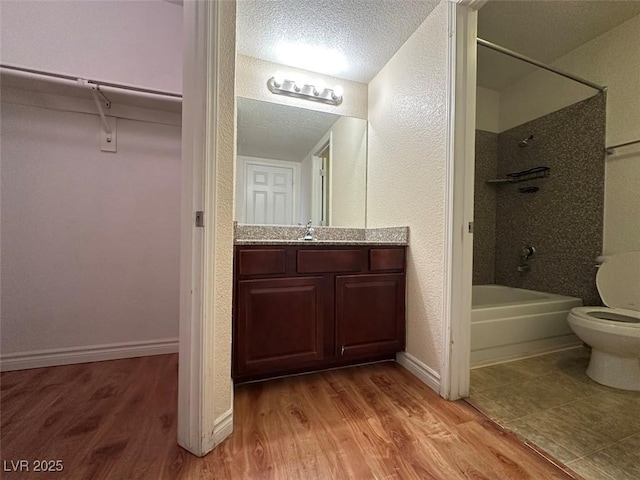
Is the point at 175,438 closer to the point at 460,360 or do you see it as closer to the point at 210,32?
the point at 460,360

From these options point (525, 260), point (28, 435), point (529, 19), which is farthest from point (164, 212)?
point (525, 260)

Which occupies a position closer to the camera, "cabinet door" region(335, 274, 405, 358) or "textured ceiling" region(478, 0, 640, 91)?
"cabinet door" region(335, 274, 405, 358)

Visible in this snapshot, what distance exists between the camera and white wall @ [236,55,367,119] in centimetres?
187

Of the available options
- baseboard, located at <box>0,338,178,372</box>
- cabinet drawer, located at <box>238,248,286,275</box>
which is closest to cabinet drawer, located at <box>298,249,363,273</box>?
cabinet drawer, located at <box>238,248,286,275</box>

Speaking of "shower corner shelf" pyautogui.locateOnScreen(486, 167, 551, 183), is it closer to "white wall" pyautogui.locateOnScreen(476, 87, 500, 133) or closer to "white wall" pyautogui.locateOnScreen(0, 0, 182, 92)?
"white wall" pyautogui.locateOnScreen(476, 87, 500, 133)

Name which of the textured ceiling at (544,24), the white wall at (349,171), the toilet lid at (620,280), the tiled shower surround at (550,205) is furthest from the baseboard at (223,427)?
the textured ceiling at (544,24)

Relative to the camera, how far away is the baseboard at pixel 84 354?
157 centimetres

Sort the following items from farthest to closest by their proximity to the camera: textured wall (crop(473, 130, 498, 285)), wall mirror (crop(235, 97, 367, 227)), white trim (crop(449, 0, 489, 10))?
textured wall (crop(473, 130, 498, 285))
wall mirror (crop(235, 97, 367, 227))
white trim (crop(449, 0, 489, 10))

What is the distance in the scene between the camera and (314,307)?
1.52m

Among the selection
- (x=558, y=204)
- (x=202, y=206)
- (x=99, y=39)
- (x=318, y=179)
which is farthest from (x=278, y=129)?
(x=558, y=204)

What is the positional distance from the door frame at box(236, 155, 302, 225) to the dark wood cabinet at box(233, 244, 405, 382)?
580mm

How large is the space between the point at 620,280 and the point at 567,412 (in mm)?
1190

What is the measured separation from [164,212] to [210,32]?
127 cm

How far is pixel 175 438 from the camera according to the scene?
1054mm
